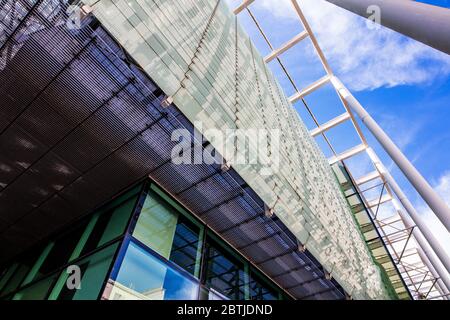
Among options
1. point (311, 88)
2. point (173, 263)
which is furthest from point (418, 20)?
point (311, 88)

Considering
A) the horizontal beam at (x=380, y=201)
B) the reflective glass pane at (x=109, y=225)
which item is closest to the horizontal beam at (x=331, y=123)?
the horizontal beam at (x=380, y=201)

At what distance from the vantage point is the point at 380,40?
13.7m

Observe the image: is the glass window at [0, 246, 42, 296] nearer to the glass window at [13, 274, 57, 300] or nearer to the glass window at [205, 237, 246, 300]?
the glass window at [13, 274, 57, 300]

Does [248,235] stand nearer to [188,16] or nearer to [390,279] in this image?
[188,16]

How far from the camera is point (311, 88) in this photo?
77.2 ft

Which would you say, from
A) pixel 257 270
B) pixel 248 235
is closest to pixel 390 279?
pixel 257 270

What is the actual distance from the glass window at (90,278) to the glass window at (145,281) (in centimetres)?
35

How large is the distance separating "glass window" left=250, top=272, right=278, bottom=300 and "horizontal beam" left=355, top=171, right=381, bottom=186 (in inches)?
836

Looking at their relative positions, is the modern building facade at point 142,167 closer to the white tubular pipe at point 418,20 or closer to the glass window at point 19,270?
the glass window at point 19,270

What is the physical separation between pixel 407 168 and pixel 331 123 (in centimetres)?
1277

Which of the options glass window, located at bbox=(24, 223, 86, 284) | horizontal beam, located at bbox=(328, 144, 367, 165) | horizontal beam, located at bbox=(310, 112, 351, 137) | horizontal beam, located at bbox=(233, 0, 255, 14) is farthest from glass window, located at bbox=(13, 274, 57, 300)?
horizontal beam, located at bbox=(328, 144, 367, 165)

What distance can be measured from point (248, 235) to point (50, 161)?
6501 millimetres

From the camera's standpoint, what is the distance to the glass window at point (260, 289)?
10227 millimetres

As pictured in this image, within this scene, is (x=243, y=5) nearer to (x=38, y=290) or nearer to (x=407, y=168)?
(x=407, y=168)
